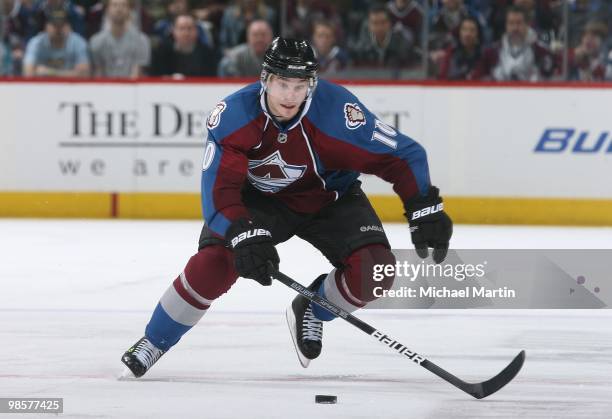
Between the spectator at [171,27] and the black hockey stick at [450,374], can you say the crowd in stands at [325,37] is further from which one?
the black hockey stick at [450,374]

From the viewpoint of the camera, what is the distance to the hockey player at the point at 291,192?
368cm

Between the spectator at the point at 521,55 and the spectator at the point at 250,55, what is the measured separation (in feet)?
5.05

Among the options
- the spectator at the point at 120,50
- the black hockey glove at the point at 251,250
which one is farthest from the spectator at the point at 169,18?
the black hockey glove at the point at 251,250

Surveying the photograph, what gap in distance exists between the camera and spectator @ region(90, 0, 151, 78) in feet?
28.3

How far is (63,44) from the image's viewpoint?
342 inches

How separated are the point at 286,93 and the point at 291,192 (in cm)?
45

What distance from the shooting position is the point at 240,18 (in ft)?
28.5

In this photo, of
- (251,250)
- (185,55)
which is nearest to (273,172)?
(251,250)

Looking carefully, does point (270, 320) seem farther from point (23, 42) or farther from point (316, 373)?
point (23, 42)

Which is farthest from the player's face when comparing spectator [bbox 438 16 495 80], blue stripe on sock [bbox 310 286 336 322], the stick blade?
spectator [bbox 438 16 495 80]

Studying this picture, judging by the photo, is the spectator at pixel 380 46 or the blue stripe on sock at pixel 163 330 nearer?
the blue stripe on sock at pixel 163 330

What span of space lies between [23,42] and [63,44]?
29cm

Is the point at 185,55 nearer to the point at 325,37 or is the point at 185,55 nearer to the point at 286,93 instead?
the point at 325,37

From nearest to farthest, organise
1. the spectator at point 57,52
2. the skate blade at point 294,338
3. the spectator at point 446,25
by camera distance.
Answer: the skate blade at point 294,338 < the spectator at point 446,25 < the spectator at point 57,52
